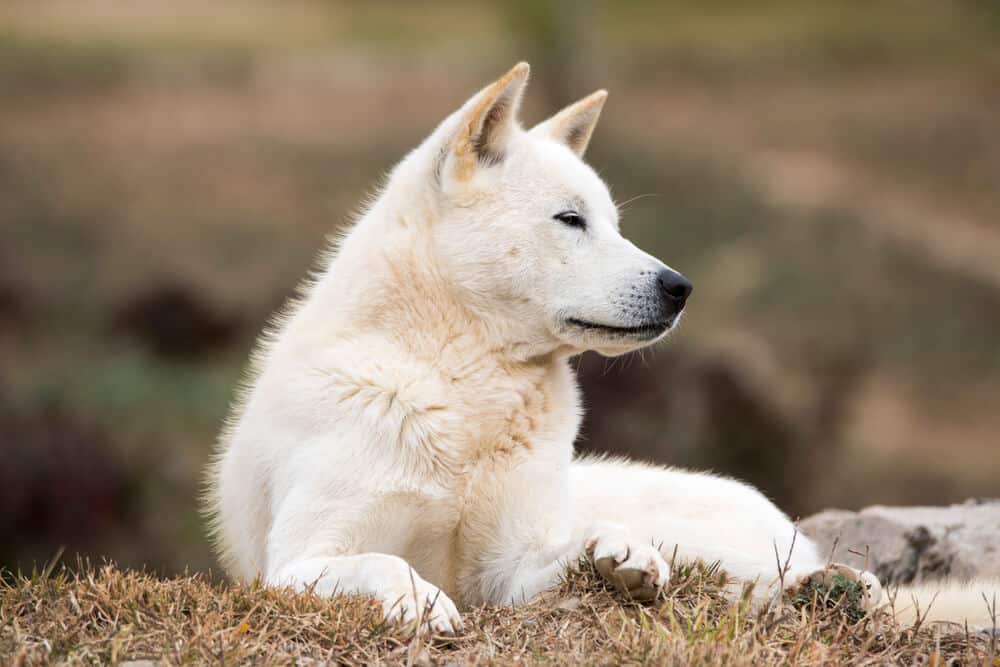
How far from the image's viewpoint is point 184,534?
13.3 meters

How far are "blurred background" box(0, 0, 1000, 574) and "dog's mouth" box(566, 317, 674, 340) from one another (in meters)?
8.25

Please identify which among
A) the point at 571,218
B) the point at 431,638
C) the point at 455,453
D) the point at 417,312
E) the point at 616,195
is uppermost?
the point at 571,218

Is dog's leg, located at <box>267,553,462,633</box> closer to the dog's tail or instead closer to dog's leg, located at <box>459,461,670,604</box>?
dog's leg, located at <box>459,461,670,604</box>

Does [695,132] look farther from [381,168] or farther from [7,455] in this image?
[7,455]

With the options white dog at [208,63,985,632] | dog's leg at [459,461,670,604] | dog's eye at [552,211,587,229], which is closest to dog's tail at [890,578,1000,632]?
white dog at [208,63,985,632]

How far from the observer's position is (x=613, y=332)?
5.19 m

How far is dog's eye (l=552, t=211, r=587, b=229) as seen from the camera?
536cm

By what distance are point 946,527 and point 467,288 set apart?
3192 millimetres

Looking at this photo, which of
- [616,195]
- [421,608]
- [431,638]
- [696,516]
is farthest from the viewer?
[616,195]

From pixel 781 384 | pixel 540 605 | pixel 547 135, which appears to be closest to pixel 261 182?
pixel 781 384

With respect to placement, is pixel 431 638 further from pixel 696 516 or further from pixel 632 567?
pixel 696 516

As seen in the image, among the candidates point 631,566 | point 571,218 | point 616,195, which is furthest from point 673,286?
point 616,195

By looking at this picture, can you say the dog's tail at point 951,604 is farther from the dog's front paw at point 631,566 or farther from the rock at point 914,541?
the dog's front paw at point 631,566

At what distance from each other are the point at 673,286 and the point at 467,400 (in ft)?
Answer: 3.25
